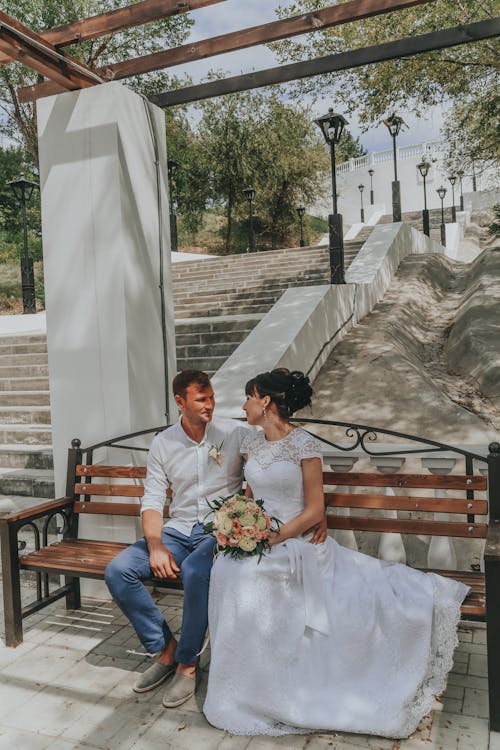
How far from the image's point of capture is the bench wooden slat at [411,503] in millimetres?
3412

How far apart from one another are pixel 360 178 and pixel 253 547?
135 feet

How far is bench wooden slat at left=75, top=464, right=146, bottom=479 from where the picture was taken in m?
4.24

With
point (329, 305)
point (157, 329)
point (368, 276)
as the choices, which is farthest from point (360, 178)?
point (157, 329)

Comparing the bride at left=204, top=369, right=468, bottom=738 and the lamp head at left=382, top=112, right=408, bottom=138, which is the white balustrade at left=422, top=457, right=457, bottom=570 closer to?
the bride at left=204, top=369, right=468, bottom=738

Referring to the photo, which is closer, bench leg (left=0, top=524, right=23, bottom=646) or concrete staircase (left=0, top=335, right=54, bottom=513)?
bench leg (left=0, top=524, right=23, bottom=646)

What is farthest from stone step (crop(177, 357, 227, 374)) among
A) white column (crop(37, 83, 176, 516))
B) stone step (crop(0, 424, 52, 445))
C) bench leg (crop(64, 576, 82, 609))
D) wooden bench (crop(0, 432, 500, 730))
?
bench leg (crop(64, 576, 82, 609))

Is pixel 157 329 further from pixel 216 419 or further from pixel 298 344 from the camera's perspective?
pixel 298 344

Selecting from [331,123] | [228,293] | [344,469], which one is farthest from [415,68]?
[344,469]

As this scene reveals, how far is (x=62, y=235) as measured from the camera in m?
4.78

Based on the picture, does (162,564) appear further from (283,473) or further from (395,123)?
(395,123)

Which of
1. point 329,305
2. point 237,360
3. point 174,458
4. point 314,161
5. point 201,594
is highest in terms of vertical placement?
point 314,161

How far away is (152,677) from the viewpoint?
333 centimetres

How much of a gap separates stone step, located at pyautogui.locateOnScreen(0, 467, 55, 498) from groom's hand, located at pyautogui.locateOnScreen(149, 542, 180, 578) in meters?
2.64

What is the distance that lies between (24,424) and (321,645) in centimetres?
520
